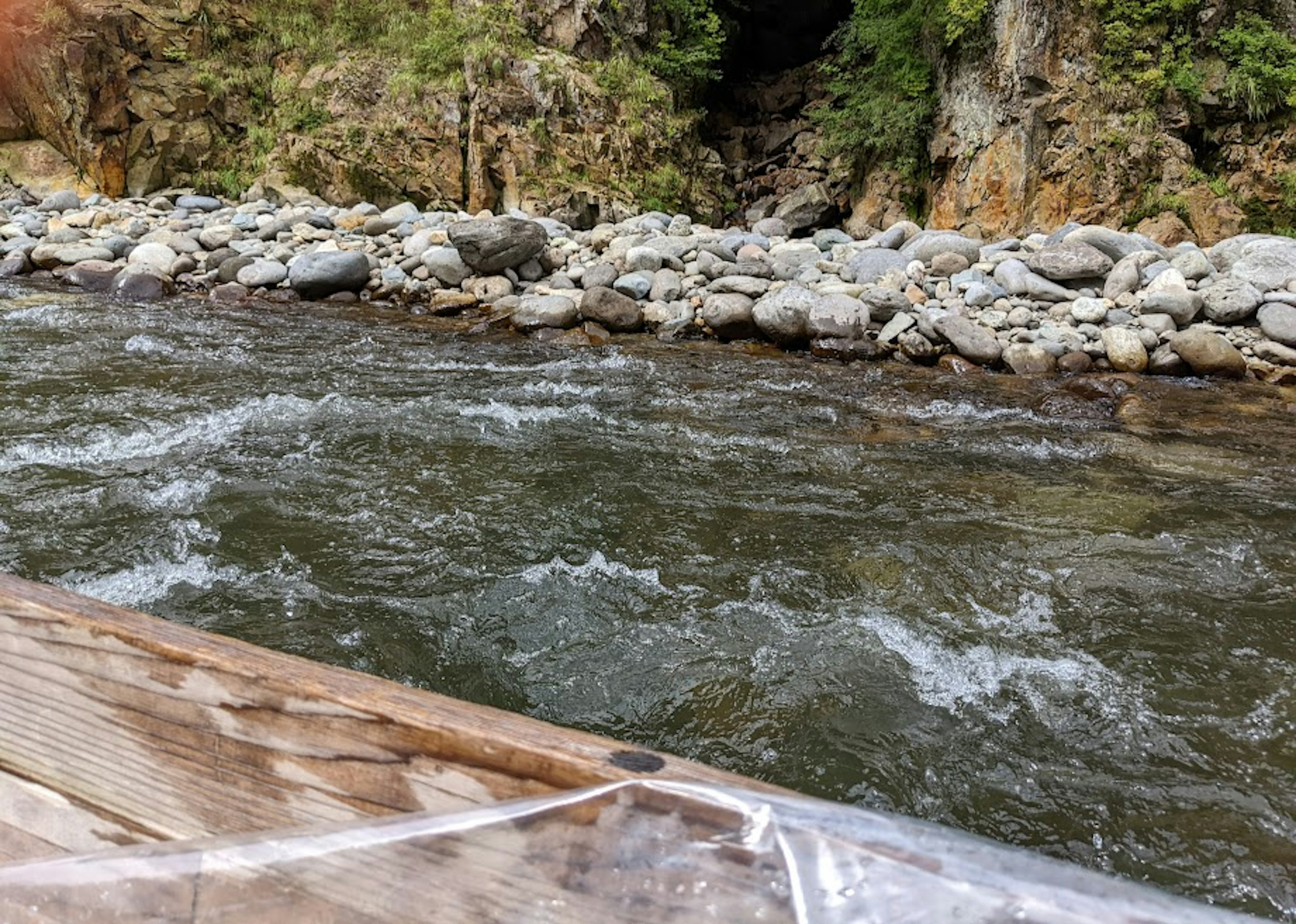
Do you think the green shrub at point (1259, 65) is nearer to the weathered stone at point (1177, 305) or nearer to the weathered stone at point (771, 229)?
the weathered stone at point (1177, 305)

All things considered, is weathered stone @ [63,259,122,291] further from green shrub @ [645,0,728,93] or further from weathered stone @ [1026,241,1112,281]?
weathered stone @ [1026,241,1112,281]

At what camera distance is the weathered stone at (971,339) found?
6668 millimetres

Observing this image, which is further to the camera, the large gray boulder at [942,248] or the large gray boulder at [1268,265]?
the large gray boulder at [942,248]

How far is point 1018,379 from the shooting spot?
20.7ft

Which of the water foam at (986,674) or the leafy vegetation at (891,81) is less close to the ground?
the leafy vegetation at (891,81)

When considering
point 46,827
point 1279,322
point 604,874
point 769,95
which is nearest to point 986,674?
point 604,874

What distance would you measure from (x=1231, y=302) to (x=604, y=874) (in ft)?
26.1

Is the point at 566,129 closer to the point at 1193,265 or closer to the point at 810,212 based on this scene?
the point at 810,212

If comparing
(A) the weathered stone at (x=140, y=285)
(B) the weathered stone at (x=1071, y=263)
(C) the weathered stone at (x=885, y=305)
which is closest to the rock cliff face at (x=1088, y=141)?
(B) the weathered stone at (x=1071, y=263)

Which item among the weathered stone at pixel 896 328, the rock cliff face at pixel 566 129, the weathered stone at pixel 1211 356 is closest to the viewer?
the weathered stone at pixel 1211 356

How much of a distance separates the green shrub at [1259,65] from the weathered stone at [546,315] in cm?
871

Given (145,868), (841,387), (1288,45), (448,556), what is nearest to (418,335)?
(841,387)

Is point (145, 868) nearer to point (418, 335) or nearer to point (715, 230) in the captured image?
point (418, 335)

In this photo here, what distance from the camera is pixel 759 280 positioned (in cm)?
792
